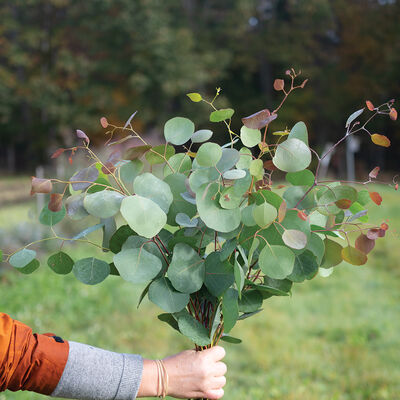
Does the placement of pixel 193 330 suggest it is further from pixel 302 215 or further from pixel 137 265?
pixel 302 215

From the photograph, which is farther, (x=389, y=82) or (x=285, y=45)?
(x=285, y=45)

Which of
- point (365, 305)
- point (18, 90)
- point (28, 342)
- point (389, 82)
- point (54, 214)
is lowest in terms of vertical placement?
point (18, 90)

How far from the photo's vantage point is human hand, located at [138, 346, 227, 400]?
3.62ft

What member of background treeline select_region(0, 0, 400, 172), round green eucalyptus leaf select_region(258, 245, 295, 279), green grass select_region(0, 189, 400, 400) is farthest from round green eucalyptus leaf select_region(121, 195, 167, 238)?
background treeline select_region(0, 0, 400, 172)

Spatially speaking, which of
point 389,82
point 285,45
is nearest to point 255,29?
point 285,45

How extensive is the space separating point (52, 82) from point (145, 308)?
15.5 meters

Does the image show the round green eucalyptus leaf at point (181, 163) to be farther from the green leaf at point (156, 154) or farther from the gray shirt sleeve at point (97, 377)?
the gray shirt sleeve at point (97, 377)

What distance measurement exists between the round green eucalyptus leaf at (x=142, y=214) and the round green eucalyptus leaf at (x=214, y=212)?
8cm

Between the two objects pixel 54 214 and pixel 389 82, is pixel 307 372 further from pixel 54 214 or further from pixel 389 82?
pixel 389 82

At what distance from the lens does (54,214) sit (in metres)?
1.13

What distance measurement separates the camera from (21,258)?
1092 millimetres

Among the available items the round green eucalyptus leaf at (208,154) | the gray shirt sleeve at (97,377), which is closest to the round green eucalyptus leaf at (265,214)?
the round green eucalyptus leaf at (208,154)

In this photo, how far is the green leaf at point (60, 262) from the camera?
113cm

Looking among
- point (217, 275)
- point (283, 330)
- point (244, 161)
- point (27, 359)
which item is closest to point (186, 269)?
point (217, 275)
